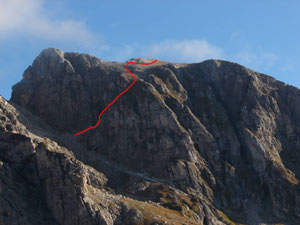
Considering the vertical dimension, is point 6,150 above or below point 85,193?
above

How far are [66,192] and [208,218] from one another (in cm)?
6483

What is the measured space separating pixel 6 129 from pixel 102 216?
62931 millimetres

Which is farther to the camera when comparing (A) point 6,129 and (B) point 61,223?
(A) point 6,129

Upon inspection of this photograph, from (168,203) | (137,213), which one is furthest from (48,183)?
(168,203)

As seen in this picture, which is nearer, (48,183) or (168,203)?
(48,183)

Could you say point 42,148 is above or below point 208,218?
above

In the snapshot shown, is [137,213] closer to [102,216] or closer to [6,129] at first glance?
[102,216]

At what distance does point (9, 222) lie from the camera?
157750 millimetres

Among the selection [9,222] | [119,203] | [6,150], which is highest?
[6,150]

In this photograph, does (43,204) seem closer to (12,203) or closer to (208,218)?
(12,203)

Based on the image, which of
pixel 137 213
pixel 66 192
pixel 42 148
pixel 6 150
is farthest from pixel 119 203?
pixel 6 150

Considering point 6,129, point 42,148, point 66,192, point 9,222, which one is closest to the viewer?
point 9,222

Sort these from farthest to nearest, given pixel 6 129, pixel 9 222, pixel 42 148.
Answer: pixel 6 129 < pixel 42 148 < pixel 9 222

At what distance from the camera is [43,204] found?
173 metres
